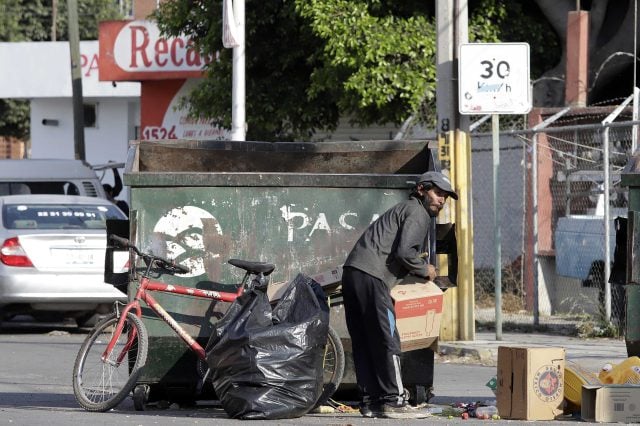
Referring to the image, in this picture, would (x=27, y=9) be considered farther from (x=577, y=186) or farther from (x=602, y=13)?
(x=577, y=186)

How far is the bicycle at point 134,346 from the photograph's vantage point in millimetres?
8172

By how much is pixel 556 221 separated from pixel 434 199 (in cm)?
864

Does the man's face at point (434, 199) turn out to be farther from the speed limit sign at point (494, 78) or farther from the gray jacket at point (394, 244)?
the speed limit sign at point (494, 78)

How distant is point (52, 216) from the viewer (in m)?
14.6

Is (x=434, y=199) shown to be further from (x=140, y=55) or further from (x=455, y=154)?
(x=140, y=55)

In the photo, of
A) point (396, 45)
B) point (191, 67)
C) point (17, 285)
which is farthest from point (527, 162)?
point (191, 67)

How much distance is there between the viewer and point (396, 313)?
26.3 feet

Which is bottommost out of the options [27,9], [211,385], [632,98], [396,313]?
[211,385]

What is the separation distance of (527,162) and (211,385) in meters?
9.40

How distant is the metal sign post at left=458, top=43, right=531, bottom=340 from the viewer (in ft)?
40.0

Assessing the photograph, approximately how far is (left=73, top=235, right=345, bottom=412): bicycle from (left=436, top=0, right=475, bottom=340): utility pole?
169 inches

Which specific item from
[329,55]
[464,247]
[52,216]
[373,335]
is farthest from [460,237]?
[329,55]

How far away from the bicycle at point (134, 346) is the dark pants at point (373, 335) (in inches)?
10.8

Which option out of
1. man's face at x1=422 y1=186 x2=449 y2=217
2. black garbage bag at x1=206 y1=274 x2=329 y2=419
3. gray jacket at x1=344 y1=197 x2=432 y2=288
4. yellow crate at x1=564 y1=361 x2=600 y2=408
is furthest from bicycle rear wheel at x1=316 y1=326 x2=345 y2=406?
yellow crate at x1=564 y1=361 x2=600 y2=408
